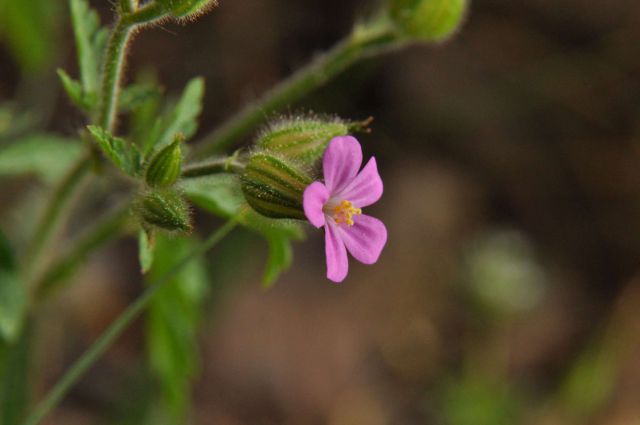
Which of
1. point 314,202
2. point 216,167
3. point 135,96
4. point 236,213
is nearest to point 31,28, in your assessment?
point 135,96

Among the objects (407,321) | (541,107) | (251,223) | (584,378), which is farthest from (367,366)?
(251,223)

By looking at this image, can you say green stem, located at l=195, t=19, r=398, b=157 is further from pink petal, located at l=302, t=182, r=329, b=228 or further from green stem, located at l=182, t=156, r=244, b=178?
pink petal, located at l=302, t=182, r=329, b=228

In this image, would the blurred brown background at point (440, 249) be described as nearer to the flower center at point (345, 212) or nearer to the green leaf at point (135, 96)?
the green leaf at point (135, 96)

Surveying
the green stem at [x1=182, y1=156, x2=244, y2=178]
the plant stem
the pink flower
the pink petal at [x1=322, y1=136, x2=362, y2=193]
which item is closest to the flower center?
the pink flower

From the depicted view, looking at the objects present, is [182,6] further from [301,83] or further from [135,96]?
[301,83]

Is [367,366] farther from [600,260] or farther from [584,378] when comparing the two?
[600,260]

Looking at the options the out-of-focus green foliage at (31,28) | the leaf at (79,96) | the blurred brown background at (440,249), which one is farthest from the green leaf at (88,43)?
the blurred brown background at (440,249)
